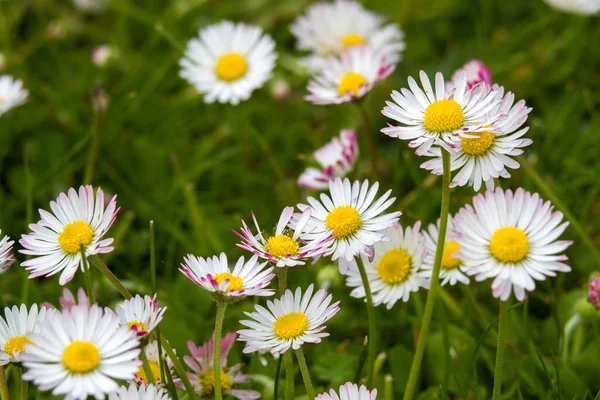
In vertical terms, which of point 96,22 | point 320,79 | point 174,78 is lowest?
point 320,79

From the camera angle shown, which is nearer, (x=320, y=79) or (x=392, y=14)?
(x=320, y=79)

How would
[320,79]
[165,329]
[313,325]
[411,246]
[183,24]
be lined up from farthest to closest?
[183,24], [320,79], [165,329], [411,246], [313,325]

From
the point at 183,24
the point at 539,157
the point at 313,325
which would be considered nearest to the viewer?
the point at 313,325

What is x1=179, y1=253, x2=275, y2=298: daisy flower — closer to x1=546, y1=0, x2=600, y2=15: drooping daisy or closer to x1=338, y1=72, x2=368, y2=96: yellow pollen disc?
x1=338, y1=72, x2=368, y2=96: yellow pollen disc

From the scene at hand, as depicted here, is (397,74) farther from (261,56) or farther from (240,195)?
(240,195)

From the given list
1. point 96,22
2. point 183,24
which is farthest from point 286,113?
point 96,22

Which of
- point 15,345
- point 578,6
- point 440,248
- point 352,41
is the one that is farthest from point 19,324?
point 578,6

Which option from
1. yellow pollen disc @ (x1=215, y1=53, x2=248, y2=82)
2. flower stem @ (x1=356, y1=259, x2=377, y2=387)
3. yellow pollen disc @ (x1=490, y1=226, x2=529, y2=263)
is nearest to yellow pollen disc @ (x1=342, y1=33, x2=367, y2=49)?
yellow pollen disc @ (x1=215, y1=53, x2=248, y2=82)
